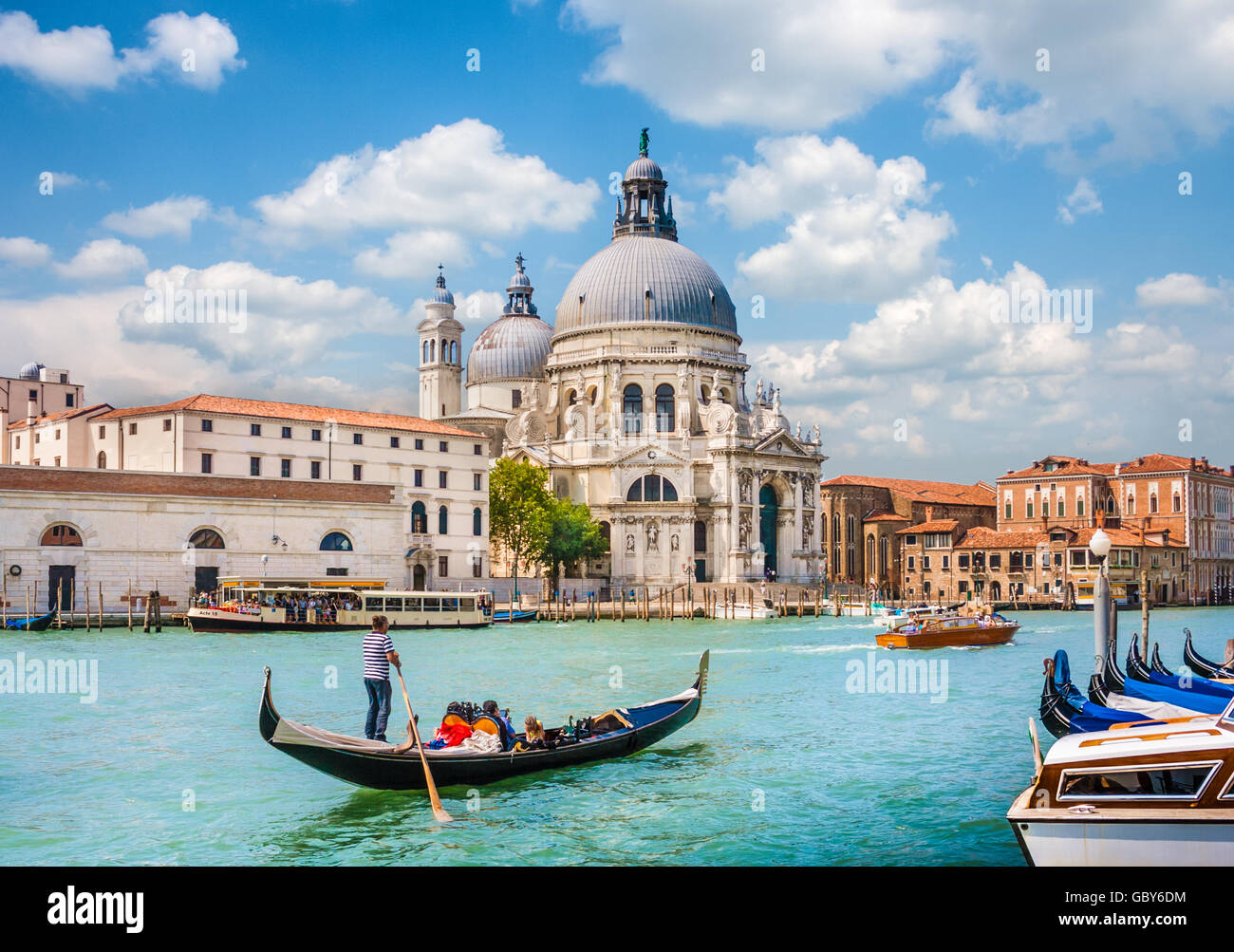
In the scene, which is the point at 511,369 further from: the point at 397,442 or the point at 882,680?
the point at 882,680

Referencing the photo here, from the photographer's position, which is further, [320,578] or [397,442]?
[397,442]

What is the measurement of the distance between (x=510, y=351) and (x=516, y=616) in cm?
2677

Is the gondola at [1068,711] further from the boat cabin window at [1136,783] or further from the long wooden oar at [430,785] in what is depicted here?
the long wooden oar at [430,785]

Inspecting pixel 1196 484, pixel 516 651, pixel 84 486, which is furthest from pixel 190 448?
pixel 1196 484

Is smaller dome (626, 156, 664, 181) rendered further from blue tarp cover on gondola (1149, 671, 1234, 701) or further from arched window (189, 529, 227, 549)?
blue tarp cover on gondola (1149, 671, 1234, 701)

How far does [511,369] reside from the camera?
64750 millimetres

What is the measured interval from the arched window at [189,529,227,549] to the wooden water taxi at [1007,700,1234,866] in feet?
102

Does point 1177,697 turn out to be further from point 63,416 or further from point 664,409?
point 664,409

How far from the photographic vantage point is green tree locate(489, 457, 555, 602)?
4794cm

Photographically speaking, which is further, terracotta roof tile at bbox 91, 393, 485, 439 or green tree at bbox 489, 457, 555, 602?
green tree at bbox 489, 457, 555, 602

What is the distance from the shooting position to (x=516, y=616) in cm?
4097

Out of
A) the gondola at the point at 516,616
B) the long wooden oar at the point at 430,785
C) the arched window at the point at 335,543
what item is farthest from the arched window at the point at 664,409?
the long wooden oar at the point at 430,785
